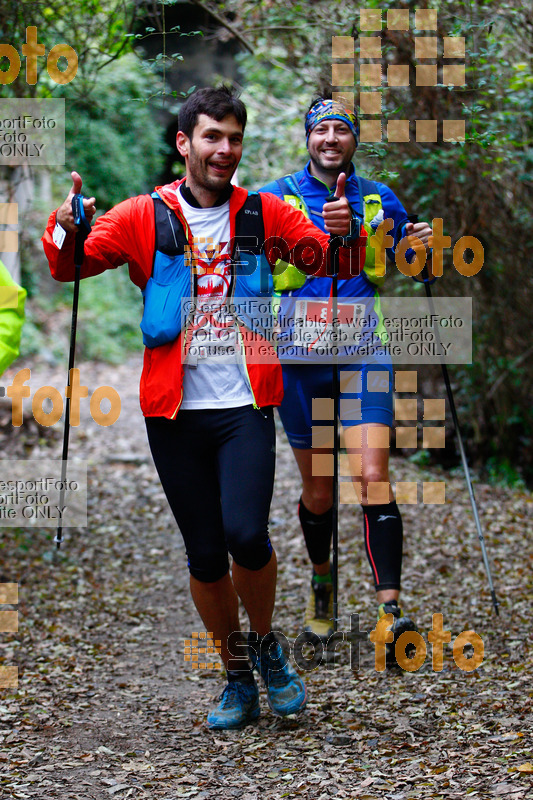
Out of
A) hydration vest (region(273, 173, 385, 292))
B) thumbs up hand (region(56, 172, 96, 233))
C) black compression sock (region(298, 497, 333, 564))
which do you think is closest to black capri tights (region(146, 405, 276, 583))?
thumbs up hand (region(56, 172, 96, 233))

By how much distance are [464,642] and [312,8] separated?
4.01 m

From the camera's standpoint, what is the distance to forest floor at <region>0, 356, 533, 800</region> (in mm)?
2928

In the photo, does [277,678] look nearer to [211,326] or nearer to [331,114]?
[211,326]

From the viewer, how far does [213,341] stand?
3148mm

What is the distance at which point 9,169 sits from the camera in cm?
696

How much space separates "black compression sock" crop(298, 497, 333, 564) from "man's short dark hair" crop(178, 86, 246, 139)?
1.90 m

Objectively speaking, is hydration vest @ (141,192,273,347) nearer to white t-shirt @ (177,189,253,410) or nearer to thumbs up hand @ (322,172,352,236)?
white t-shirt @ (177,189,253,410)

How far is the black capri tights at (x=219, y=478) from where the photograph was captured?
3078 mm

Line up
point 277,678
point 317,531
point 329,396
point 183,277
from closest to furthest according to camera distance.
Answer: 1. point 183,277
2. point 277,678
3. point 329,396
4. point 317,531

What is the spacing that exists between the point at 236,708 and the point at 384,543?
2.96 ft

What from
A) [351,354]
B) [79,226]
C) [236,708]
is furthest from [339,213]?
[236,708]

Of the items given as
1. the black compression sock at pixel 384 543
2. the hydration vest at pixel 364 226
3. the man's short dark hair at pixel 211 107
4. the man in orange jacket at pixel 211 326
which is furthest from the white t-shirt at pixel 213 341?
the black compression sock at pixel 384 543

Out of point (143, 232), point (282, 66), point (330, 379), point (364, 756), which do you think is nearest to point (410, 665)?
point (364, 756)

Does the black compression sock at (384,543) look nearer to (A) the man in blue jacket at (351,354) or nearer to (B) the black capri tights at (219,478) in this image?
(A) the man in blue jacket at (351,354)
